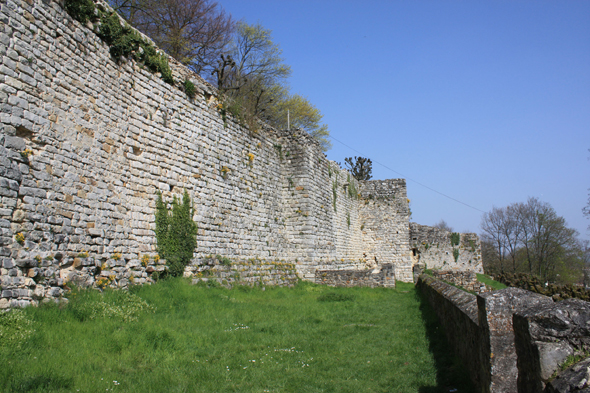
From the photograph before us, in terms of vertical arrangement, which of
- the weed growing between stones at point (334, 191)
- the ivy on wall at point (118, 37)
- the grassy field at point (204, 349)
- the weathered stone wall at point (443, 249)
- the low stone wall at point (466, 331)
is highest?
the ivy on wall at point (118, 37)

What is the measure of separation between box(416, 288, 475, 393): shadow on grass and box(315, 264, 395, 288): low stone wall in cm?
757

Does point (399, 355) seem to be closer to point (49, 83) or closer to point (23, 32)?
point (49, 83)

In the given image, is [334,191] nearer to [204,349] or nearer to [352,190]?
[352,190]

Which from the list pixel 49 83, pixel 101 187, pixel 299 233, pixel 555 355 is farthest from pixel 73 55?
pixel 299 233

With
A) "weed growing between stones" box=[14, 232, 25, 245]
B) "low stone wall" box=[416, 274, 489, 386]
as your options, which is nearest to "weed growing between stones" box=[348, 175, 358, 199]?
"low stone wall" box=[416, 274, 489, 386]

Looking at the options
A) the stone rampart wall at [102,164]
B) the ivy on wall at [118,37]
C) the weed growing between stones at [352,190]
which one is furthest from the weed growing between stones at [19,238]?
the weed growing between stones at [352,190]

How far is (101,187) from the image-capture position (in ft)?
25.0

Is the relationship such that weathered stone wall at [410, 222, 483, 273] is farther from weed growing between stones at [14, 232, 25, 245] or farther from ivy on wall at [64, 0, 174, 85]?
weed growing between stones at [14, 232, 25, 245]

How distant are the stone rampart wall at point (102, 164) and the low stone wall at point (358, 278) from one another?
119cm

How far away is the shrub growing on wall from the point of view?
8992 mm

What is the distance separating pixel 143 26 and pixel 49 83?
15.1 meters

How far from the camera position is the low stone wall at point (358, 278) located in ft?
→ 47.7

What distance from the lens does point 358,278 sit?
14750 millimetres

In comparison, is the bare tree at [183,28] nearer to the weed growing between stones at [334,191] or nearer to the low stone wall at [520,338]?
the weed growing between stones at [334,191]
